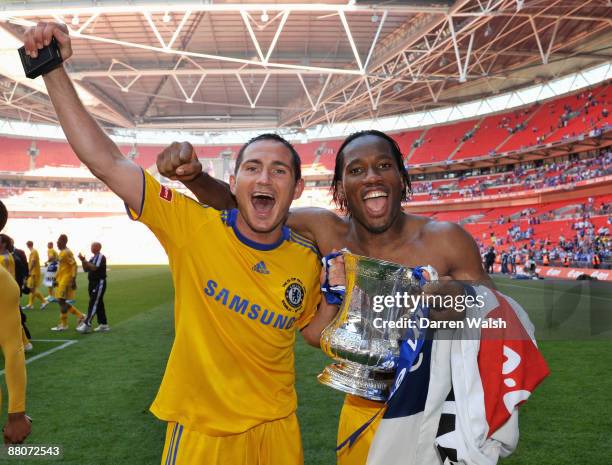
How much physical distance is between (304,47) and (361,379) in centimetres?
2659

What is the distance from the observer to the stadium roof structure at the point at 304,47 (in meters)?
18.5

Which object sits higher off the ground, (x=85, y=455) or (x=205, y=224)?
(x=205, y=224)

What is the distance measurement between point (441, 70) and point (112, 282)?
2418cm

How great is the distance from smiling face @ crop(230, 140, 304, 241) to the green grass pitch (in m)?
1.74

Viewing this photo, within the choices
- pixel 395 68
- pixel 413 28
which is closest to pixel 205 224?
pixel 413 28

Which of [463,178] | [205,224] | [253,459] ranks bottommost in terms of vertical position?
[253,459]

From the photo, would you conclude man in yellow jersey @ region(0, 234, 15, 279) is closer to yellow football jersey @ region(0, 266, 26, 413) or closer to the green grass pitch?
the green grass pitch

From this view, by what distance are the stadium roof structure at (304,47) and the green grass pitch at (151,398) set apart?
1382 centimetres

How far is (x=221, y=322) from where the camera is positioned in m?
1.92

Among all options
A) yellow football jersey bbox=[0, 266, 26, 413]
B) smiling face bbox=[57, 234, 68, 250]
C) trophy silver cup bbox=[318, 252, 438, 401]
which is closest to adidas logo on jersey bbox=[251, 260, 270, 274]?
trophy silver cup bbox=[318, 252, 438, 401]

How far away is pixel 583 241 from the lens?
2609 cm

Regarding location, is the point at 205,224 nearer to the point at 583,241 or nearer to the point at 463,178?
the point at 583,241

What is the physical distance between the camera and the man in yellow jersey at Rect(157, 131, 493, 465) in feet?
6.74

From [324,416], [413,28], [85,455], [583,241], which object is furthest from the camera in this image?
[583,241]
